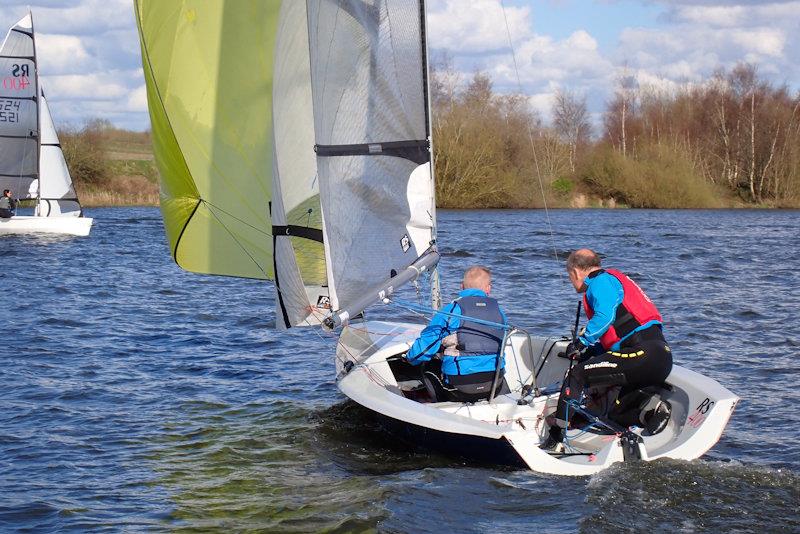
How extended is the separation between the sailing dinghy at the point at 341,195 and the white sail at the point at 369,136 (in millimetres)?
11

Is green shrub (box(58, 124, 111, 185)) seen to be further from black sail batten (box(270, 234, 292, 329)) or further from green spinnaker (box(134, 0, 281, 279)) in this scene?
black sail batten (box(270, 234, 292, 329))

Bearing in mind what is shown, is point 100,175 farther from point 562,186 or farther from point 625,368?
point 625,368

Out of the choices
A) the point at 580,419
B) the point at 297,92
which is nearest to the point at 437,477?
the point at 580,419


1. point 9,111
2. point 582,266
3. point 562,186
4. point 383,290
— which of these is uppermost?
point 9,111

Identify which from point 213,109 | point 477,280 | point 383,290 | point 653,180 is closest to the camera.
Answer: point 477,280

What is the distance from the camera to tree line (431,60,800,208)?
40938mm

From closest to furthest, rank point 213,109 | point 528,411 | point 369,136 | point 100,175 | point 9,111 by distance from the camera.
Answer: point 528,411 < point 369,136 < point 213,109 < point 9,111 < point 100,175

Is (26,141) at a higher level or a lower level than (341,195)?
higher

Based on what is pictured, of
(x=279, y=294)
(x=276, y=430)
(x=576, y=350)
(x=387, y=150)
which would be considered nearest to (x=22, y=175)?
(x=276, y=430)

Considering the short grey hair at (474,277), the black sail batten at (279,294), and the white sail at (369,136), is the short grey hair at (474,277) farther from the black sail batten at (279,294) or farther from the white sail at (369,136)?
the black sail batten at (279,294)

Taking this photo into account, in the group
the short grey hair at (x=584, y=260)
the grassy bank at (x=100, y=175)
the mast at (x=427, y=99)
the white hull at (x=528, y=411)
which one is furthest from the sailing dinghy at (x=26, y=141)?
the short grey hair at (x=584, y=260)

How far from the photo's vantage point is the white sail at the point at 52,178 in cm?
2736

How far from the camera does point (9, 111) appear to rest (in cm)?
2697

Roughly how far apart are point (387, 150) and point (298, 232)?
3.20 feet
